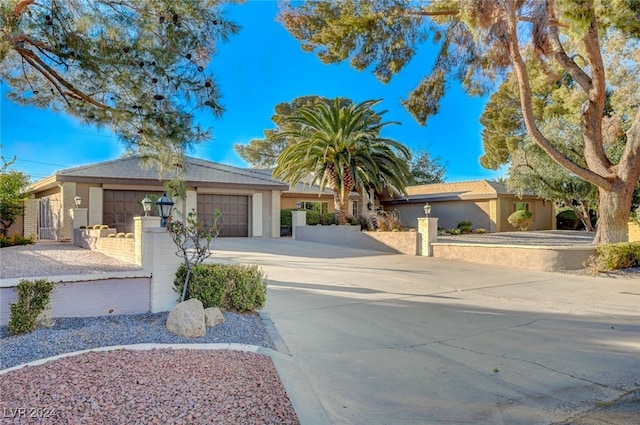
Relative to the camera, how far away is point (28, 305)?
202 inches

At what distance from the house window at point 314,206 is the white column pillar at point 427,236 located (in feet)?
36.8

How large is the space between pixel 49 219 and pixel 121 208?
3.27m

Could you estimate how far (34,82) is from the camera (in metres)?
8.20

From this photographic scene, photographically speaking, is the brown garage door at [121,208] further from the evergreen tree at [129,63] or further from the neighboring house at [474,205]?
the neighboring house at [474,205]

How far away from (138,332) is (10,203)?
565 inches

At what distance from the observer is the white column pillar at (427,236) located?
14844 mm

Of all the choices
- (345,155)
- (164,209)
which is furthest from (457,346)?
(345,155)

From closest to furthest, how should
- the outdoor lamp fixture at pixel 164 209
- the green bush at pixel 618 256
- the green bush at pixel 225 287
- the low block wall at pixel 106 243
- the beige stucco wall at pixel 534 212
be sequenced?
1. the green bush at pixel 225 287
2. the outdoor lamp fixture at pixel 164 209
3. the low block wall at pixel 106 243
4. the green bush at pixel 618 256
5. the beige stucco wall at pixel 534 212

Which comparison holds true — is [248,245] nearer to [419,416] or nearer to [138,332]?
[138,332]

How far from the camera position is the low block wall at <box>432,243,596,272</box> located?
450 inches

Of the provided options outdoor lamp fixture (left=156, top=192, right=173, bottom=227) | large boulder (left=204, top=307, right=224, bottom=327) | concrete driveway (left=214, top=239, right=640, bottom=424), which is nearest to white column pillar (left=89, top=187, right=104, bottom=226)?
concrete driveway (left=214, top=239, right=640, bottom=424)

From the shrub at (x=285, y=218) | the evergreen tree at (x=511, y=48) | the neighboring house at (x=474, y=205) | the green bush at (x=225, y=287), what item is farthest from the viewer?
the neighboring house at (x=474, y=205)

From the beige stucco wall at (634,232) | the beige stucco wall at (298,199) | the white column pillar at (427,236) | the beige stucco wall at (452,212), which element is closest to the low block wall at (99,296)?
the white column pillar at (427,236)

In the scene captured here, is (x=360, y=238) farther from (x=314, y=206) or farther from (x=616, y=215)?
(x=616, y=215)
